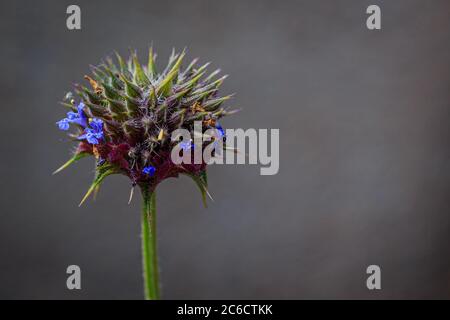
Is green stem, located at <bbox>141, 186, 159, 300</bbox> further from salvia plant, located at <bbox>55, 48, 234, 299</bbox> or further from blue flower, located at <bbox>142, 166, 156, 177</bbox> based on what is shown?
blue flower, located at <bbox>142, 166, 156, 177</bbox>

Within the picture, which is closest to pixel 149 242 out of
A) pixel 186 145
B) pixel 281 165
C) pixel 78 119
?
pixel 186 145

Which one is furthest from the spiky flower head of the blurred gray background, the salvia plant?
the blurred gray background

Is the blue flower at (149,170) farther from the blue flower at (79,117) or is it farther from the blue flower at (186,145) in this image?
the blue flower at (79,117)

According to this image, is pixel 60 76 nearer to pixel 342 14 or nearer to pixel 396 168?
pixel 342 14

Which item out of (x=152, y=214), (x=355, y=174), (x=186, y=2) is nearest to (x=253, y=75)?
(x=186, y=2)

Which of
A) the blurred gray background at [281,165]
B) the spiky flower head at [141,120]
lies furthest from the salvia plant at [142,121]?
the blurred gray background at [281,165]

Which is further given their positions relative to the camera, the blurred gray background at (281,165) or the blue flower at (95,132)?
the blurred gray background at (281,165)
